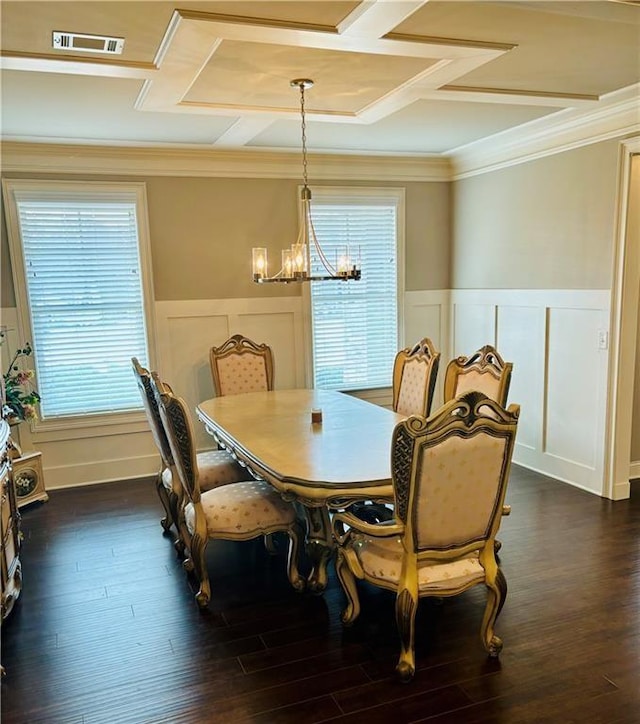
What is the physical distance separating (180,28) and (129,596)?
2.73 metres

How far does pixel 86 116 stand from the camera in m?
3.74

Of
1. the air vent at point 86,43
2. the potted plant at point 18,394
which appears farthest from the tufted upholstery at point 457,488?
the potted plant at point 18,394

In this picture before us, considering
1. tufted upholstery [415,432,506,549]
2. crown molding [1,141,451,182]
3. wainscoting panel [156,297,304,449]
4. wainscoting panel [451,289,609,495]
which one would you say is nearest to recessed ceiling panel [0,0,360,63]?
tufted upholstery [415,432,506,549]

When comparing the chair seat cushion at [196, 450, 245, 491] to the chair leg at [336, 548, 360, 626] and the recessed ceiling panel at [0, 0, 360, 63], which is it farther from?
the recessed ceiling panel at [0, 0, 360, 63]

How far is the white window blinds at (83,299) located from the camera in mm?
4559

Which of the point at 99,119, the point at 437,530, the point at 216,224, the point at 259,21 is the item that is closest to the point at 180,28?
the point at 259,21

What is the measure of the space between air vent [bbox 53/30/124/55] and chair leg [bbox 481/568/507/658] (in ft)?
9.24

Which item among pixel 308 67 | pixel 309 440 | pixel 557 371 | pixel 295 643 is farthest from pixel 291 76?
pixel 557 371

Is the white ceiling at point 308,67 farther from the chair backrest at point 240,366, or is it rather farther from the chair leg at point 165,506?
the chair leg at point 165,506

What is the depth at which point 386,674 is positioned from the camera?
235 centimetres

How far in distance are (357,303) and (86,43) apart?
3.43 metres

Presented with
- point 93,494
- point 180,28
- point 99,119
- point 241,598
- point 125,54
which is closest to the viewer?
point 180,28

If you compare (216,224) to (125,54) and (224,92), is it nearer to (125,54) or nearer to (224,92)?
(224,92)

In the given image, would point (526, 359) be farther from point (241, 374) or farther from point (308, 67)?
point (308, 67)
